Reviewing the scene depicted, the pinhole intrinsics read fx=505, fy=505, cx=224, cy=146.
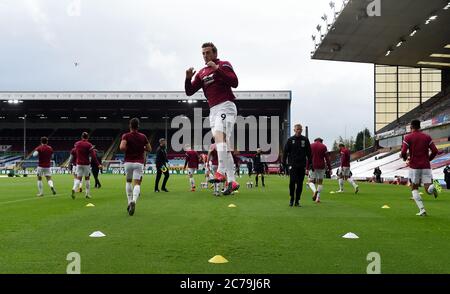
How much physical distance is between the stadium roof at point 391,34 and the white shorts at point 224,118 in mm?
28517

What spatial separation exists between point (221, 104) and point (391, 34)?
38039 millimetres

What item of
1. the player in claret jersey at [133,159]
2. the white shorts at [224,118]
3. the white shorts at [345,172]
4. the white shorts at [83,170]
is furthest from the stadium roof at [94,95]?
the white shorts at [224,118]

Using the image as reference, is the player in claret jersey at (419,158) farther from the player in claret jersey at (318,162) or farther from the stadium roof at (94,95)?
the stadium roof at (94,95)

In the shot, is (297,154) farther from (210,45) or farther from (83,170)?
(83,170)

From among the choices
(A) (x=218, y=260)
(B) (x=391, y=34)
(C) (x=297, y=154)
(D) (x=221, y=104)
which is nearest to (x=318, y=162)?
(C) (x=297, y=154)

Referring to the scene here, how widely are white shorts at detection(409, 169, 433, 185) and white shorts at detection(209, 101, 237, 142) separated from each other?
5696mm

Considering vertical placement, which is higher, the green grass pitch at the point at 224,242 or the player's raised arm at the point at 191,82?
the player's raised arm at the point at 191,82

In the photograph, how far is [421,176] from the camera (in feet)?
34.5

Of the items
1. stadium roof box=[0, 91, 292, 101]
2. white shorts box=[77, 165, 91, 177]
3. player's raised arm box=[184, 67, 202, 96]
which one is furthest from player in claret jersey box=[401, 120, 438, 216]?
stadium roof box=[0, 91, 292, 101]

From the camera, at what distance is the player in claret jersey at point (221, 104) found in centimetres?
634

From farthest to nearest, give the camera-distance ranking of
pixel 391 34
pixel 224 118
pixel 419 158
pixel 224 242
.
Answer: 1. pixel 391 34
2. pixel 419 158
3. pixel 224 242
4. pixel 224 118

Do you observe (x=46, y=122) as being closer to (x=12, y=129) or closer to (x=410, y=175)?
(x=12, y=129)

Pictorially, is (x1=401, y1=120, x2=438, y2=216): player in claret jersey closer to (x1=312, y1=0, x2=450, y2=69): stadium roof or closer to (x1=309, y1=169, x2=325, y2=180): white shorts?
(x1=309, y1=169, x2=325, y2=180): white shorts
